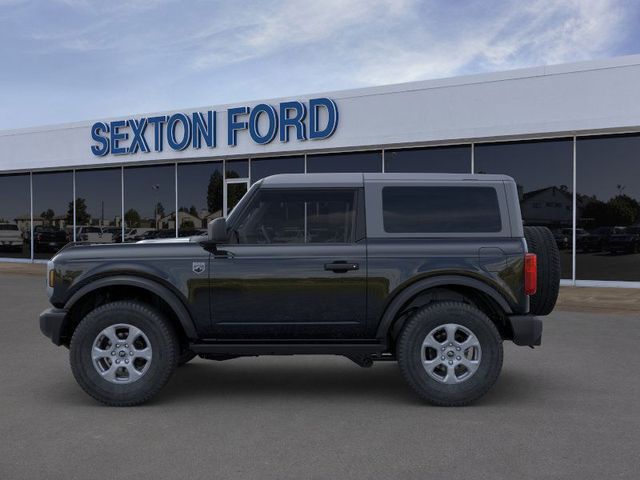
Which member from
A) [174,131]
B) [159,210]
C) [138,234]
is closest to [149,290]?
[174,131]

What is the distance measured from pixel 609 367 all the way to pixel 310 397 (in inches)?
123

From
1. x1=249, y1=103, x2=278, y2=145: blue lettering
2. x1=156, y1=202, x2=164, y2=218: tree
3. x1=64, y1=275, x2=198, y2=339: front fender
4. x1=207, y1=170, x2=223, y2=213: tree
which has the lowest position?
x1=64, y1=275, x2=198, y2=339: front fender

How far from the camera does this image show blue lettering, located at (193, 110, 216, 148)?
1895 centimetres

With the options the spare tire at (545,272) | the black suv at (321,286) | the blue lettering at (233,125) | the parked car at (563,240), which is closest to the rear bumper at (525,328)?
the black suv at (321,286)

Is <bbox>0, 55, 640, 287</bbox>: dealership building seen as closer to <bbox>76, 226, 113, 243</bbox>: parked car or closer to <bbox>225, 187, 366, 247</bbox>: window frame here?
<bbox>76, 226, 113, 243</bbox>: parked car

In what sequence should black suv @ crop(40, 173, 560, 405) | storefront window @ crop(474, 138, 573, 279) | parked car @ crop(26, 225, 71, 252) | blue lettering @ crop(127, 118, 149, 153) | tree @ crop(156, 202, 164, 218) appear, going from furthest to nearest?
parked car @ crop(26, 225, 71, 252)
tree @ crop(156, 202, 164, 218)
blue lettering @ crop(127, 118, 149, 153)
storefront window @ crop(474, 138, 573, 279)
black suv @ crop(40, 173, 560, 405)

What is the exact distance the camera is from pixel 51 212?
78.3 ft

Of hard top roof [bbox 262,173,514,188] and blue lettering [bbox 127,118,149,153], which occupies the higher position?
blue lettering [bbox 127,118,149,153]

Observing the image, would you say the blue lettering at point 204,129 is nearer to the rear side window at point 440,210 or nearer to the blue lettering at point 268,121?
the blue lettering at point 268,121

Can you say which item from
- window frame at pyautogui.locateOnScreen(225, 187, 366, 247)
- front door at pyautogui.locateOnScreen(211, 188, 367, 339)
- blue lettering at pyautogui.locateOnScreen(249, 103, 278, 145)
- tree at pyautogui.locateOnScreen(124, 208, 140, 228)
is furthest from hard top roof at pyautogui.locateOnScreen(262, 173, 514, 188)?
tree at pyautogui.locateOnScreen(124, 208, 140, 228)

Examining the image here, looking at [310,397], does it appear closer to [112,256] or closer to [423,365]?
[423,365]

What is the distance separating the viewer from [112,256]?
555 cm

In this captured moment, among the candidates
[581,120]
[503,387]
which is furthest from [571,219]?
[503,387]

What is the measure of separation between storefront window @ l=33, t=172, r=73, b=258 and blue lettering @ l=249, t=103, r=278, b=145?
835 centimetres
